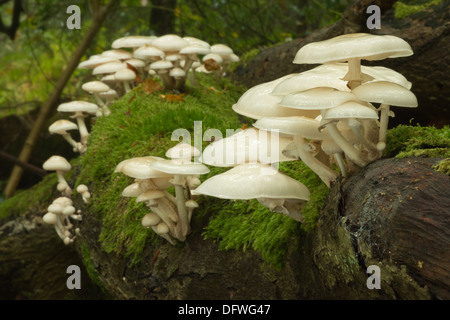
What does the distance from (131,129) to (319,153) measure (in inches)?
90.2

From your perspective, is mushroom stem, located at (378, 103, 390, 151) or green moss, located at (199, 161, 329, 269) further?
green moss, located at (199, 161, 329, 269)

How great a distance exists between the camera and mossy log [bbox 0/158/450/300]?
5.02ft

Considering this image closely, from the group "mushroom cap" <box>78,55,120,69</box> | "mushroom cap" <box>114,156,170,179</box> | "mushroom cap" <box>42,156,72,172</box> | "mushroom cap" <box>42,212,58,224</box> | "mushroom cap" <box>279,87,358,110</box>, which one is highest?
"mushroom cap" <box>78,55,120,69</box>

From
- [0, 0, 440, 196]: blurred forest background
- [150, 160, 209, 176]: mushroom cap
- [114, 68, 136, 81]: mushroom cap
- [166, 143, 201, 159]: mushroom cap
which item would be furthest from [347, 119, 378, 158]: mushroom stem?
[0, 0, 440, 196]: blurred forest background

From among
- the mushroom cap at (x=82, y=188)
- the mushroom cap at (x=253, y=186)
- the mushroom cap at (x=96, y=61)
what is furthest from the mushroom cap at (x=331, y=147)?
the mushroom cap at (x=96, y=61)

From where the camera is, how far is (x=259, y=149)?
2.11 metres

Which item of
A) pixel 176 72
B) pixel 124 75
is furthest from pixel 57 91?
pixel 176 72

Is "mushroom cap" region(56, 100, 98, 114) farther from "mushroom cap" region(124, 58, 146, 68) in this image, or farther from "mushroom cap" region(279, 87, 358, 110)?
"mushroom cap" region(279, 87, 358, 110)

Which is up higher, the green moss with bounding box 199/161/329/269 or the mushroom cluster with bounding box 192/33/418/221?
the mushroom cluster with bounding box 192/33/418/221

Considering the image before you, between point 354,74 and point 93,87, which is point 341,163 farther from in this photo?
point 93,87

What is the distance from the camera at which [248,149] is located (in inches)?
83.7

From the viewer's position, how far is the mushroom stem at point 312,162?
6.80 feet

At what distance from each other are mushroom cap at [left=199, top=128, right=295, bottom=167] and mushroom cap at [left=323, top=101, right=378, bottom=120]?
44 cm
